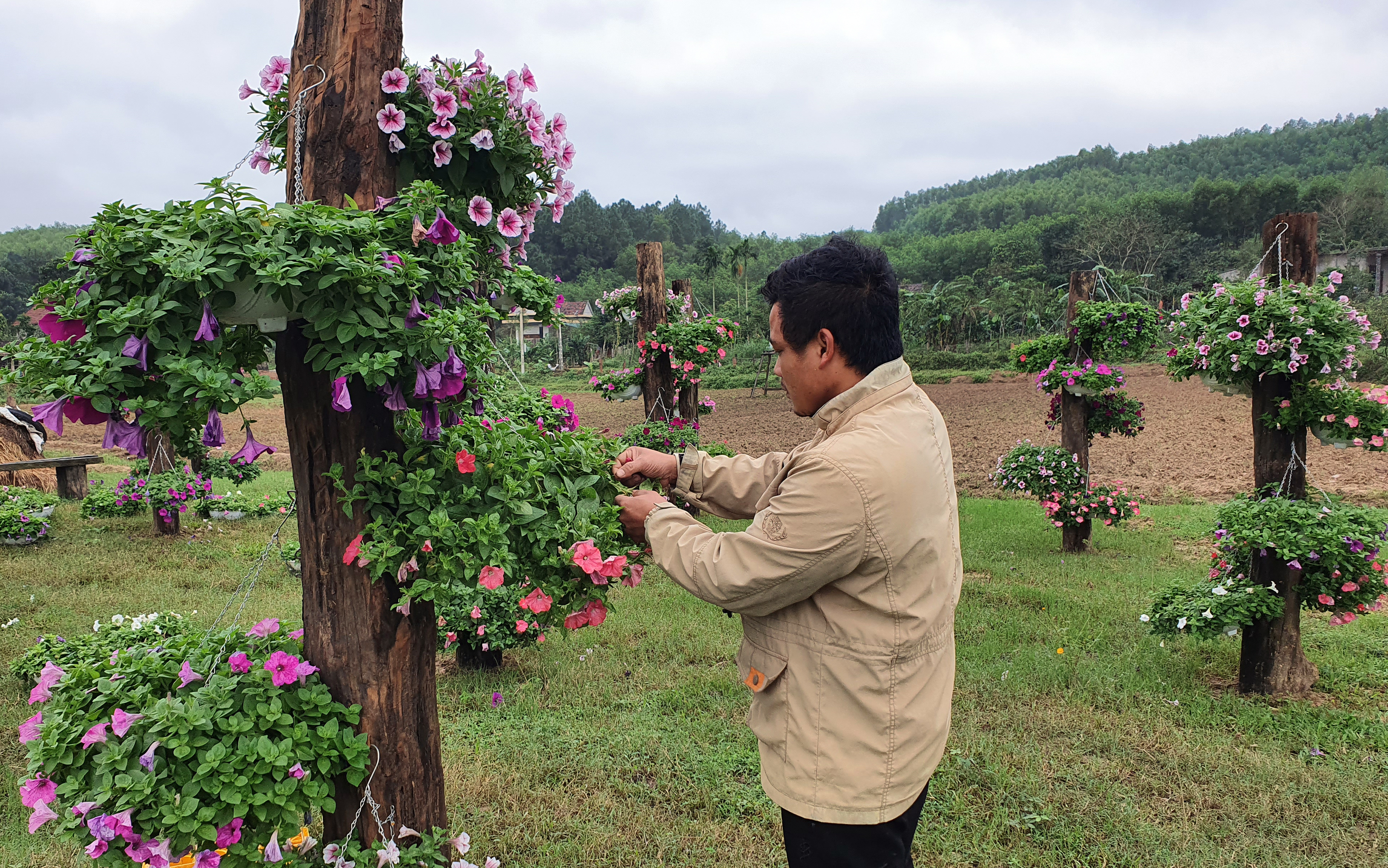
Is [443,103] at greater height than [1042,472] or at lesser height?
greater

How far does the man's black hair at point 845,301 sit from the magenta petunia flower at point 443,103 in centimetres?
93

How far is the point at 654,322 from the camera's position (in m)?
8.38

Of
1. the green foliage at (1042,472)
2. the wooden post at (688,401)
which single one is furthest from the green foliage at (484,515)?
the green foliage at (1042,472)

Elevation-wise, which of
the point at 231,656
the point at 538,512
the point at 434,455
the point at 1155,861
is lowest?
the point at 1155,861

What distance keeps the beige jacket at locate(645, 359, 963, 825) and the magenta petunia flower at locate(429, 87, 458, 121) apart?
122cm

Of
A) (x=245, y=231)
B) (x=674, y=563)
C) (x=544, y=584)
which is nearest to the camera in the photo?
(x=245, y=231)

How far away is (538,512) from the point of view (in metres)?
2.05

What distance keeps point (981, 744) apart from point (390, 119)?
3.82 m

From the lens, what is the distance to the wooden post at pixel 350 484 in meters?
2.01

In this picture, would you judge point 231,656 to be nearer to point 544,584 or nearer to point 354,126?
point 544,584

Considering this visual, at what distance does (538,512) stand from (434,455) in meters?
0.32

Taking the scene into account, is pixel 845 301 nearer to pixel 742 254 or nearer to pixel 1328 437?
pixel 1328 437

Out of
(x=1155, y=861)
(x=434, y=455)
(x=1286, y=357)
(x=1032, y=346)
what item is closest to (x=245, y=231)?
(x=434, y=455)

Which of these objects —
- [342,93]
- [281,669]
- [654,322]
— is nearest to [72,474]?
[654,322]
